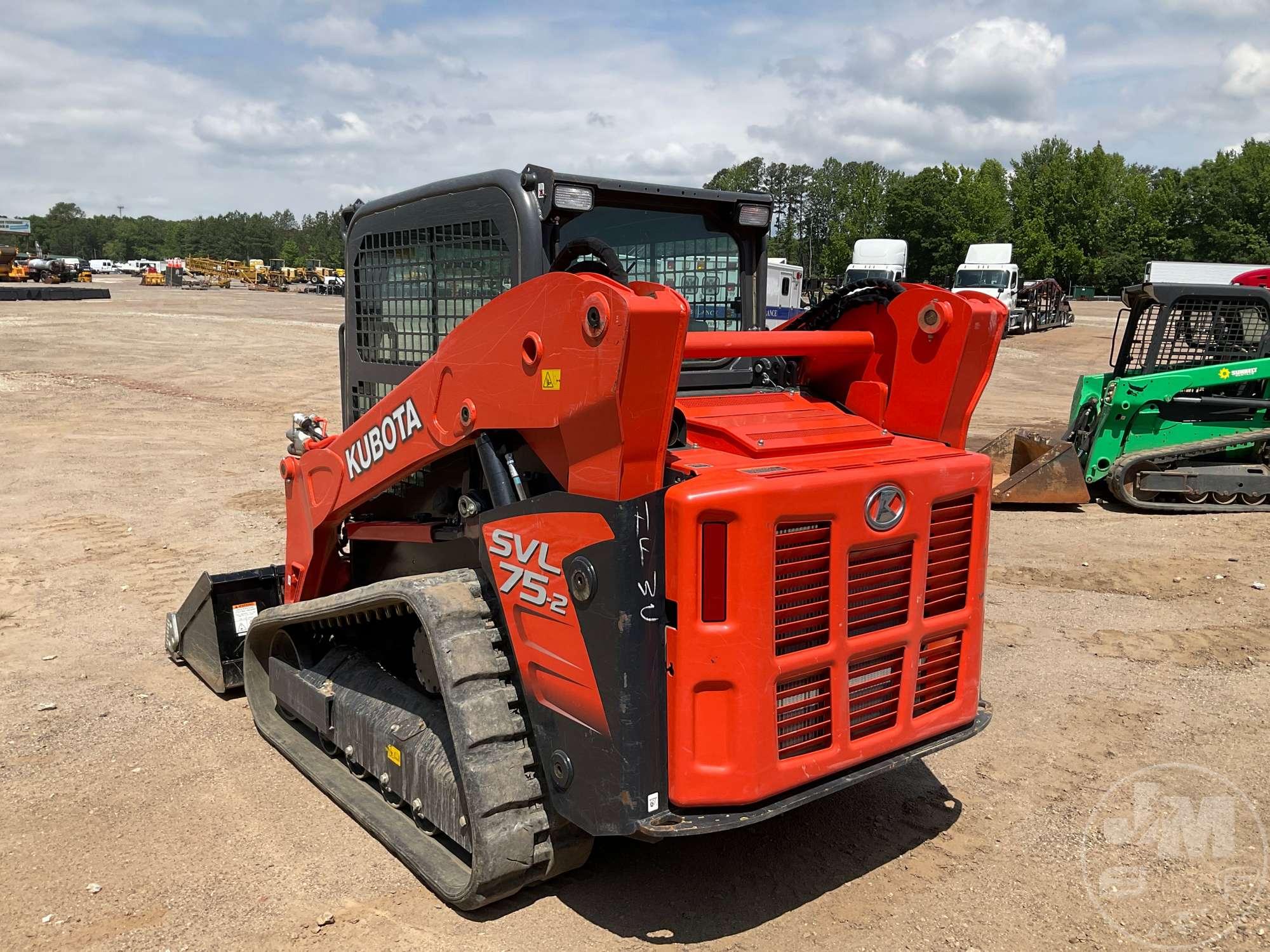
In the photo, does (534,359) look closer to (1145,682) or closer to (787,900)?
(787,900)

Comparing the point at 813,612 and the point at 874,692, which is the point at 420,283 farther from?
the point at 874,692

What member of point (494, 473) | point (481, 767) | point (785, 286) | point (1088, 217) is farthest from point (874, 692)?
point (1088, 217)

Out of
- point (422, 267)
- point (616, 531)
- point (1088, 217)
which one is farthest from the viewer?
point (1088, 217)

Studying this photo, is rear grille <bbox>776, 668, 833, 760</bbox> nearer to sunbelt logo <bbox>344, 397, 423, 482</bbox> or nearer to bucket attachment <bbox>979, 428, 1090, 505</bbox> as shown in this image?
sunbelt logo <bbox>344, 397, 423, 482</bbox>

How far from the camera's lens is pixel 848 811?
13.6 feet

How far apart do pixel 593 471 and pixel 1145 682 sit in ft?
13.8

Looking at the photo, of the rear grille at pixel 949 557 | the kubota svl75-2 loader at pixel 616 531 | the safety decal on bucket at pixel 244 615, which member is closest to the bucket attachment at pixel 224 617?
the safety decal on bucket at pixel 244 615

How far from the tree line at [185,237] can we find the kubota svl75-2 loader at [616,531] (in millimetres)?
96572

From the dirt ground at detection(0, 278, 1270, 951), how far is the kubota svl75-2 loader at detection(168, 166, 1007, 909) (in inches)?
12.9

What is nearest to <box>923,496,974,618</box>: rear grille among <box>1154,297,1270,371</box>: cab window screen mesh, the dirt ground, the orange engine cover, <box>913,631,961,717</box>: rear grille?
the orange engine cover

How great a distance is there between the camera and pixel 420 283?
13.4ft

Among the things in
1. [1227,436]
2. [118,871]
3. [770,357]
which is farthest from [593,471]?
[1227,436]

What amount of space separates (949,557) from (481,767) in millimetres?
1714
